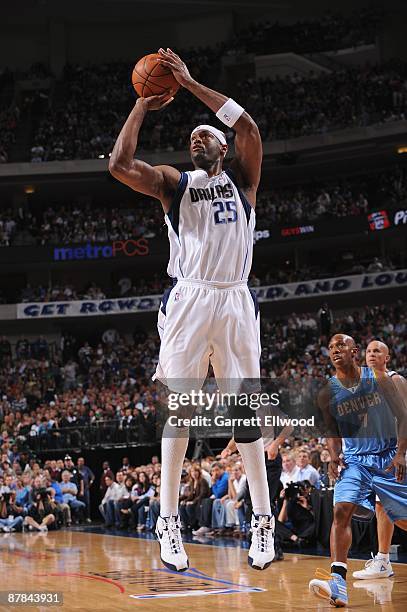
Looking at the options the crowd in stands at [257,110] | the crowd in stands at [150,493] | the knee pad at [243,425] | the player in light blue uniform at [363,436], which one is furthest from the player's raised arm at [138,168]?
the crowd in stands at [257,110]

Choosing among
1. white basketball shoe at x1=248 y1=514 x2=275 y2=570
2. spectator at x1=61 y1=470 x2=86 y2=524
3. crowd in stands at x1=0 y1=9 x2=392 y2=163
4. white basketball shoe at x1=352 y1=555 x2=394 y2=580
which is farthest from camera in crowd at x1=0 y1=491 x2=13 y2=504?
crowd in stands at x1=0 y1=9 x2=392 y2=163

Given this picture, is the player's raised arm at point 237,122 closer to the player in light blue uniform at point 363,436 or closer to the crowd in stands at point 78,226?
the player in light blue uniform at point 363,436

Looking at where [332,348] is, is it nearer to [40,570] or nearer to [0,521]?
[40,570]

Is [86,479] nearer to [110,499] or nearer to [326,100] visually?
[110,499]

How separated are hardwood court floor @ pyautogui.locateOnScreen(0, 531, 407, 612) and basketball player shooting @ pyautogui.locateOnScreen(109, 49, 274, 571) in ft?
7.82

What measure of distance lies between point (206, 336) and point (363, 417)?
10.6ft

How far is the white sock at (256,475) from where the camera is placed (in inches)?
210

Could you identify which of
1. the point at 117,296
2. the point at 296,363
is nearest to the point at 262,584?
the point at 296,363

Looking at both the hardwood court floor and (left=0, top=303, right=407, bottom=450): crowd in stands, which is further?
(left=0, top=303, right=407, bottom=450): crowd in stands

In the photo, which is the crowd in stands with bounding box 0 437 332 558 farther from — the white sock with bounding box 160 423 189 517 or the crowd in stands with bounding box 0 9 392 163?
the crowd in stands with bounding box 0 9 392 163

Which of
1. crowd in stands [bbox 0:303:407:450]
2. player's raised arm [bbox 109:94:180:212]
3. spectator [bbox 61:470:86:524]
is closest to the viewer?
player's raised arm [bbox 109:94:180:212]

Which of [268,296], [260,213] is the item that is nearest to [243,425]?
[268,296]

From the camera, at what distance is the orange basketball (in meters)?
5.36

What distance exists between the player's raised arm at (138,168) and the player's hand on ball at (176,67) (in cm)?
21
